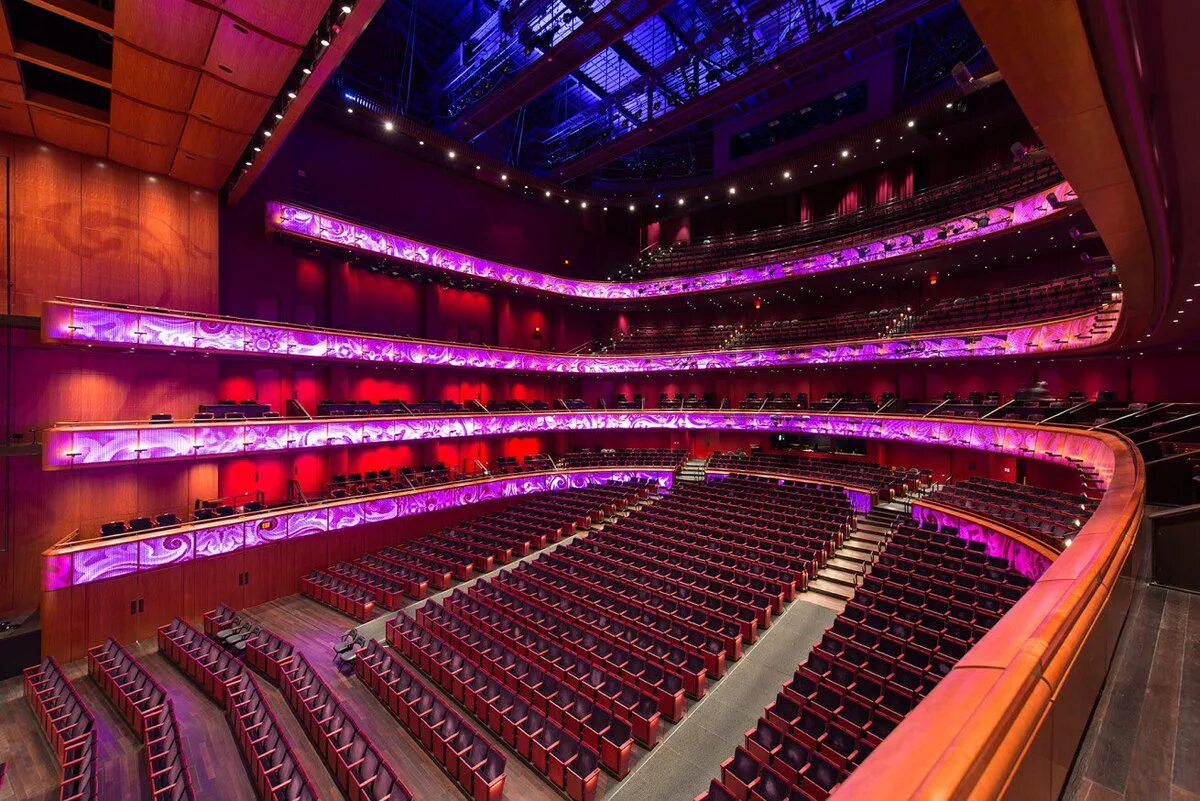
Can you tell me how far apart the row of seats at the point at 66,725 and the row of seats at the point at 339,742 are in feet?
6.35

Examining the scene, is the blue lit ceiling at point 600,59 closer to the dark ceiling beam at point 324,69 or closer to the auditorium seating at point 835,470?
the dark ceiling beam at point 324,69


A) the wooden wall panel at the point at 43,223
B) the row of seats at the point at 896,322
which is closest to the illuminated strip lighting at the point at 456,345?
the row of seats at the point at 896,322

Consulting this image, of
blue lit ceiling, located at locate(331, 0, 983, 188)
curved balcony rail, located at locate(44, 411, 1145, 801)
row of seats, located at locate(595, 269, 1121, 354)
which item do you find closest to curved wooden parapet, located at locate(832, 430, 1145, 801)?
curved balcony rail, located at locate(44, 411, 1145, 801)

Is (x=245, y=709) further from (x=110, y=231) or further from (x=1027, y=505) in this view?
(x=1027, y=505)

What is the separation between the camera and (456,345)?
14539 millimetres

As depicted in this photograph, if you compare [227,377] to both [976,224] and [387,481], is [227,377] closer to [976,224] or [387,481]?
[387,481]

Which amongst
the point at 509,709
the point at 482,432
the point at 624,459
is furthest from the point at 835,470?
the point at 509,709

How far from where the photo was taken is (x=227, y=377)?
11594 mm

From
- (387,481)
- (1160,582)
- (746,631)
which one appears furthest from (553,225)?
(1160,582)

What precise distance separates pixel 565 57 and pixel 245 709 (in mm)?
13227

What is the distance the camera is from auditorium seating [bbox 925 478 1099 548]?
6.76 metres

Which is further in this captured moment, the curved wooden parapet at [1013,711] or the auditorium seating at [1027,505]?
the auditorium seating at [1027,505]

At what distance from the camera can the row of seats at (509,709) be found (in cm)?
543

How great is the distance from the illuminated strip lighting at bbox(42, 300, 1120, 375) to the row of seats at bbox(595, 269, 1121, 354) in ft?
1.70
